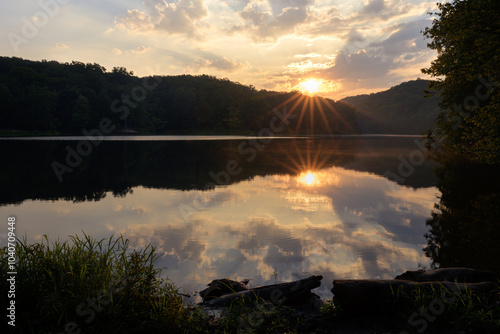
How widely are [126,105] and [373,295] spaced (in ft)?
488

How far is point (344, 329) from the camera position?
6180 mm

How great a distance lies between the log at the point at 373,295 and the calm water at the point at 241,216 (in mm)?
1617

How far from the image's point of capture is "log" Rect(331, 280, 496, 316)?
641 centimetres

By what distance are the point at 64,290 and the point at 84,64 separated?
6599 inches

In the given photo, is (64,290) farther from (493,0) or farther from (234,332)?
(493,0)

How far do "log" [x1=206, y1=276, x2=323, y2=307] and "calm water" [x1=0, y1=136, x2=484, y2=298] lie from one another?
0.90 metres

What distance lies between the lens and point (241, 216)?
15.5 metres

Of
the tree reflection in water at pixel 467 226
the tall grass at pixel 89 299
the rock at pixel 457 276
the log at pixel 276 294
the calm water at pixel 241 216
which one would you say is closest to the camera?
the tall grass at pixel 89 299

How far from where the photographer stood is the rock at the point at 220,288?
781cm

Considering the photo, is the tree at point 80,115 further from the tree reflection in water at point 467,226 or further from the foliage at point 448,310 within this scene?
the foliage at point 448,310

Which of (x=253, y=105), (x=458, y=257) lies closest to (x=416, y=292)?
(x=458, y=257)

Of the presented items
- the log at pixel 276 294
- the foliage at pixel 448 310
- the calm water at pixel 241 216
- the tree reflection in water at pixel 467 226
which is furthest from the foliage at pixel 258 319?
the tree reflection in water at pixel 467 226

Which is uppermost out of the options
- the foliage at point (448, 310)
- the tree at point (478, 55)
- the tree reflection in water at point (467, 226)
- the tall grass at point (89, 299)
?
the tree at point (478, 55)

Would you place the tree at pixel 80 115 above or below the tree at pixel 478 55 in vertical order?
above
